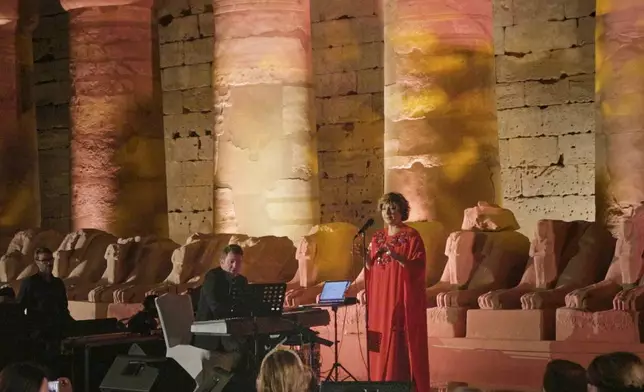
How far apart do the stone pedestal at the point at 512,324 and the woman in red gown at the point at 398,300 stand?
4.69 ft

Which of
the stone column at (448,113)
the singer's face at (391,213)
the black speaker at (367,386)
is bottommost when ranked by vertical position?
the black speaker at (367,386)

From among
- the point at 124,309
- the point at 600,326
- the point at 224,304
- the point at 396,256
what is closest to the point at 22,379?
the point at 224,304

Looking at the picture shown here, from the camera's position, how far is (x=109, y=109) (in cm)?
2055

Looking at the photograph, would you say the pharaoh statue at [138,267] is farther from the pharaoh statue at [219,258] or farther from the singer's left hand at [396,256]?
the singer's left hand at [396,256]

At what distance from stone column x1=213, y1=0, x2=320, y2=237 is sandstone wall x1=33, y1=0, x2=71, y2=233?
830 centimetres

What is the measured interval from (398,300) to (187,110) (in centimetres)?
1201

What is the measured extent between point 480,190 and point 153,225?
260 inches

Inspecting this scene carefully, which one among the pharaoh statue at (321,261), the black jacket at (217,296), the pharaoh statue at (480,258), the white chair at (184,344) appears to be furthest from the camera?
the pharaoh statue at (321,261)

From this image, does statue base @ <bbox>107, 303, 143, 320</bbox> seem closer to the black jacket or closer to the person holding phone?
the black jacket

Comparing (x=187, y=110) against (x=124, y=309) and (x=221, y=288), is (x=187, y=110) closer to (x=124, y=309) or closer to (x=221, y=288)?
(x=124, y=309)

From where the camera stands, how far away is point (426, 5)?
16172 millimetres

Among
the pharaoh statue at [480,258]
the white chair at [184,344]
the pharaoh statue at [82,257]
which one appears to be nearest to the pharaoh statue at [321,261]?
the pharaoh statue at [480,258]

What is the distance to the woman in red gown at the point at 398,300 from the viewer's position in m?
12.8

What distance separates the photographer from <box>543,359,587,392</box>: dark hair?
724 cm
